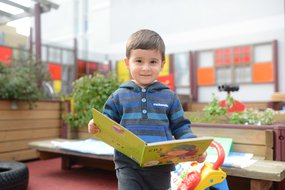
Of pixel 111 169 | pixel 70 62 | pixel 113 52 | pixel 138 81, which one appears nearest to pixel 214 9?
pixel 113 52

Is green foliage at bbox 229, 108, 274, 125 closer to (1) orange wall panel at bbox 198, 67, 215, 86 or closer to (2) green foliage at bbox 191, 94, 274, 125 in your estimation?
(2) green foliage at bbox 191, 94, 274, 125

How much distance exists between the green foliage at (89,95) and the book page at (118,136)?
2051 mm

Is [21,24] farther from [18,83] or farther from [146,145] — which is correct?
[146,145]

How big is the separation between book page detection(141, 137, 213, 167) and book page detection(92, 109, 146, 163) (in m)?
0.03

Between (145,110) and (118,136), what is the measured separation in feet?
0.65

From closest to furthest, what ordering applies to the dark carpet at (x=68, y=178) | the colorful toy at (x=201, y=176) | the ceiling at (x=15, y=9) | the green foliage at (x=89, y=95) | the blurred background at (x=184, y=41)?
the colorful toy at (x=201, y=176), the dark carpet at (x=68, y=178), the green foliage at (x=89, y=95), the ceiling at (x=15, y=9), the blurred background at (x=184, y=41)

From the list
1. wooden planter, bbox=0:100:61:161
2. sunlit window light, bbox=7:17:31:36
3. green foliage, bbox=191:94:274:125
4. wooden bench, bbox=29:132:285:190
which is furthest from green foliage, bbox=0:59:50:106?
green foliage, bbox=191:94:274:125

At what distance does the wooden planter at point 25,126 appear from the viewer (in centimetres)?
313

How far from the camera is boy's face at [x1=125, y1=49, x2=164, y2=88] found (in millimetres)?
1063

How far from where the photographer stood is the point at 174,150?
2.99ft

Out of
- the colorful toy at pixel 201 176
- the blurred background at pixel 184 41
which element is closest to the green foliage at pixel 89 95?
the blurred background at pixel 184 41

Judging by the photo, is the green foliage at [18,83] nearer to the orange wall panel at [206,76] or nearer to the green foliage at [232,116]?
the green foliage at [232,116]

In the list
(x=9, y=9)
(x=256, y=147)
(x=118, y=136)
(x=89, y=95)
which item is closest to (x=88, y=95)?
(x=89, y=95)

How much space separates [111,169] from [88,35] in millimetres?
5701
